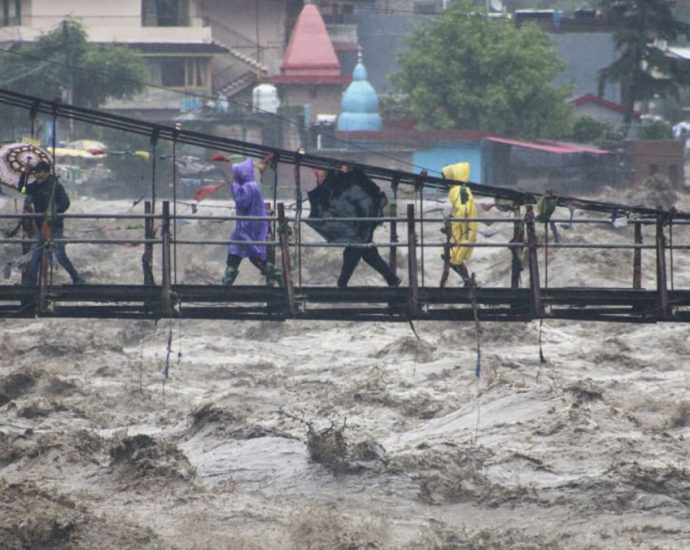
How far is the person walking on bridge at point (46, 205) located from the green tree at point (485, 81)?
30907 millimetres

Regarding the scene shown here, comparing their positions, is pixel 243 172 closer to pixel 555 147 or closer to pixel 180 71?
pixel 555 147

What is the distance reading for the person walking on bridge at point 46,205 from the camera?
1492cm

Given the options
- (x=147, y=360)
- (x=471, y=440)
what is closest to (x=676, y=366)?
(x=471, y=440)

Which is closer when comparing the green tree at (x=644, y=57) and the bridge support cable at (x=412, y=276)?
the bridge support cable at (x=412, y=276)

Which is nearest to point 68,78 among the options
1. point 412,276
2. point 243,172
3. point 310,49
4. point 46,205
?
point 310,49

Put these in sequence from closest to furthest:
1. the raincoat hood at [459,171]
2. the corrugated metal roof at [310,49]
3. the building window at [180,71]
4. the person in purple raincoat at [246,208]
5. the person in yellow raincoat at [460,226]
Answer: the person in purple raincoat at [246,208] → the person in yellow raincoat at [460,226] → the raincoat hood at [459,171] → the corrugated metal roof at [310,49] → the building window at [180,71]

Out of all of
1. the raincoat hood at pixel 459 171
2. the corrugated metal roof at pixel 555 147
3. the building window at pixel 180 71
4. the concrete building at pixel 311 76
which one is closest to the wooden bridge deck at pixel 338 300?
the raincoat hood at pixel 459 171

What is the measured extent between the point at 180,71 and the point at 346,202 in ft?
132

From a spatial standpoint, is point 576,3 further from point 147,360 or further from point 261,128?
point 147,360

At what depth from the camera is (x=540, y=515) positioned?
51.4 ft

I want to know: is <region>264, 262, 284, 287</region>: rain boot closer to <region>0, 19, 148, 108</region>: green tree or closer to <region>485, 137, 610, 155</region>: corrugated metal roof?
<region>0, 19, 148, 108</region>: green tree

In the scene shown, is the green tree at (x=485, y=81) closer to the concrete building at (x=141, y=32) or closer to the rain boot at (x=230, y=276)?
the concrete building at (x=141, y=32)

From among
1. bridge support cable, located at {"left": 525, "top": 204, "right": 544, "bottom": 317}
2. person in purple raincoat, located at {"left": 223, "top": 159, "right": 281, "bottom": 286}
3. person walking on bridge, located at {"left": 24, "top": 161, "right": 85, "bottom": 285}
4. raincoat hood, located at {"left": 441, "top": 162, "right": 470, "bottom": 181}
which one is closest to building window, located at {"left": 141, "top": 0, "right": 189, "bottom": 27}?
raincoat hood, located at {"left": 441, "top": 162, "right": 470, "bottom": 181}

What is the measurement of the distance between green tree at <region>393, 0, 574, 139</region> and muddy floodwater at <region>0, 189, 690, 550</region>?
20.0 m
